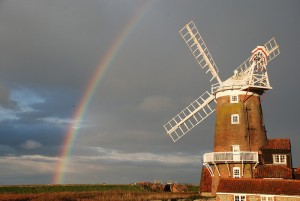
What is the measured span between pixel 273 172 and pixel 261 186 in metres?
3.65

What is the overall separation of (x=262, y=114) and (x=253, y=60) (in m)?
6.37

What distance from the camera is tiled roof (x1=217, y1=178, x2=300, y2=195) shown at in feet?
111

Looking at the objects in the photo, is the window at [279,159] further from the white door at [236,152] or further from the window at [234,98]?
the window at [234,98]

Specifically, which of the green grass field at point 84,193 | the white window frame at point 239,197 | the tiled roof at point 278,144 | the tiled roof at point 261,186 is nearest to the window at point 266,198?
the tiled roof at point 261,186

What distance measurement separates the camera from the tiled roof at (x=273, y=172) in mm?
37125

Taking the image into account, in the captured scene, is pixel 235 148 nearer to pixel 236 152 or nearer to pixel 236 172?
pixel 236 152

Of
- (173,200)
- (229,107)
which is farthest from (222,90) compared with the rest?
(173,200)

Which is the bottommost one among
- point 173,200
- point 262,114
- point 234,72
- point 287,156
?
point 173,200

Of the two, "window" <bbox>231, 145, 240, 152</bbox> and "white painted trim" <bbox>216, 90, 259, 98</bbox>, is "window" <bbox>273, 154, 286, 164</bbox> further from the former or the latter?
"white painted trim" <bbox>216, 90, 259, 98</bbox>

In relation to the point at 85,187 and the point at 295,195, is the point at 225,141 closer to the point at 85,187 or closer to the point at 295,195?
the point at 295,195

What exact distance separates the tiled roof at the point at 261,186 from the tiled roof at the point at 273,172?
228cm

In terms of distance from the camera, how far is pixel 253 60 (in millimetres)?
41812

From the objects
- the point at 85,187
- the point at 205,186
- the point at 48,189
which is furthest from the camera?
the point at 85,187

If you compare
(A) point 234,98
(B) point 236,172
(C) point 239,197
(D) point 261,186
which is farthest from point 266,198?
(A) point 234,98
